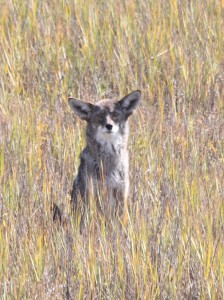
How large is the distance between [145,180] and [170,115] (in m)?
1.46

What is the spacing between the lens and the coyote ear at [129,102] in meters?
7.28

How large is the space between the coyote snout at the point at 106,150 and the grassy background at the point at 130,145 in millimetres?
115

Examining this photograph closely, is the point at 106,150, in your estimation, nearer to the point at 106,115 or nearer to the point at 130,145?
the point at 106,115

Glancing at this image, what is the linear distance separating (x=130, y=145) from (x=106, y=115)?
0.70 metres

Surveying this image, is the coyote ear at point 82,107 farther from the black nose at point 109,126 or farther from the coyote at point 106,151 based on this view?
the black nose at point 109,126

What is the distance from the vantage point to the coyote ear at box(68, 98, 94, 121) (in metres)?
7.24

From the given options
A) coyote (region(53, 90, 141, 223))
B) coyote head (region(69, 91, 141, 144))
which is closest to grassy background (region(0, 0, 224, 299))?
coyote (region(53, 90, 141, 223))

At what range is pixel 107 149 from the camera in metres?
7.25

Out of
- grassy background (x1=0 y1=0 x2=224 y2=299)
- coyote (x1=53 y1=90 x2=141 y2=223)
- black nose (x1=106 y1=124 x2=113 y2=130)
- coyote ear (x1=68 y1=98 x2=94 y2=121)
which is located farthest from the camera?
coyote ear (x1=68 y1=98 x2=94 y2=121)

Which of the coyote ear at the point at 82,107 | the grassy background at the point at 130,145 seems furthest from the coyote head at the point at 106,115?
the grassy background at the point at 130,145

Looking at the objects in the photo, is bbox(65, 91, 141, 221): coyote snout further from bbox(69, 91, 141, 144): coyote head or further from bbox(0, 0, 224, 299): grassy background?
bbox(0, 0, 224, 299): grassy background

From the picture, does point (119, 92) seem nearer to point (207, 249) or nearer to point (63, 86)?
point (63, 86)

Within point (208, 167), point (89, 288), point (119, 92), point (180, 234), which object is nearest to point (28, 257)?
point (89, 288)

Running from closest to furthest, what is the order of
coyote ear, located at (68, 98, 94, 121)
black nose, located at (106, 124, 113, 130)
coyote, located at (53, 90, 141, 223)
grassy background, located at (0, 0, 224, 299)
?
grassy background, located at (0, 0, 224, 299), coyote, located at (53, 90, 141, 223), black nose, located at (106, 124, 113, 130), coyote ear, located at (68, 98, 94, 121)
